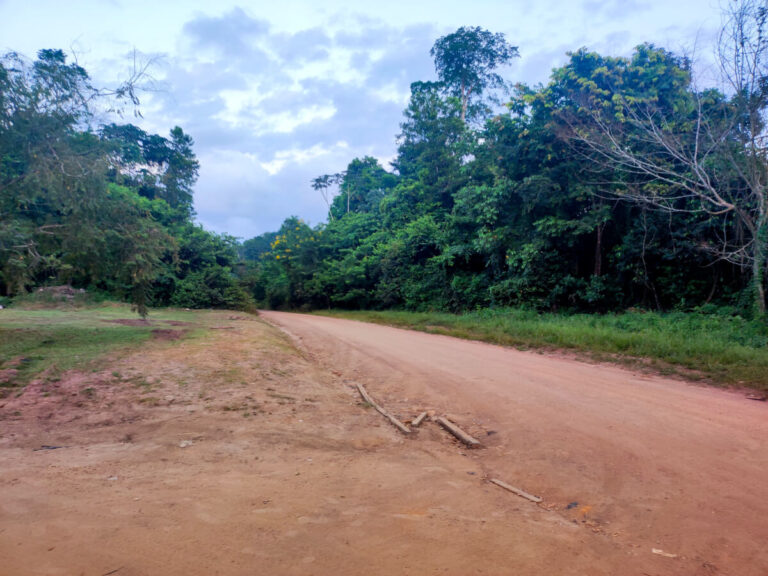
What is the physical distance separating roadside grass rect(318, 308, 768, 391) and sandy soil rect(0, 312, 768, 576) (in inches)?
55.5

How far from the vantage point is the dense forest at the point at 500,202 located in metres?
10.5

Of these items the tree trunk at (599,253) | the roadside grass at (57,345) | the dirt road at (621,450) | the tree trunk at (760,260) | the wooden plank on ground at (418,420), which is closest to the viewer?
→ the dirt road at (621,450)

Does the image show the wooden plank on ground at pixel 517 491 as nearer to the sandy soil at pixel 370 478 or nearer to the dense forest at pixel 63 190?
the sandy soil at pixel 370 478

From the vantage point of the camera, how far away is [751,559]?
9.07 feet

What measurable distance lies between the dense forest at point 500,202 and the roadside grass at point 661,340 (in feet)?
5.49

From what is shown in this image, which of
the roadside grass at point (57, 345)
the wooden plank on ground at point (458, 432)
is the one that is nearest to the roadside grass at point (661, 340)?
the wooden plank on ground at point (458, 432)

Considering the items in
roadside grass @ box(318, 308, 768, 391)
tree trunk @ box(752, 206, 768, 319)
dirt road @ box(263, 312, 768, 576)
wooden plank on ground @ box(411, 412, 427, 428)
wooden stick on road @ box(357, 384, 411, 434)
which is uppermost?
tree trunk @ box(752, 206, 768, 319)

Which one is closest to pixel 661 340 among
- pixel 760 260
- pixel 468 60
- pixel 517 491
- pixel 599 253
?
pixel 760 260

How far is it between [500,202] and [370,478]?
1887 cm

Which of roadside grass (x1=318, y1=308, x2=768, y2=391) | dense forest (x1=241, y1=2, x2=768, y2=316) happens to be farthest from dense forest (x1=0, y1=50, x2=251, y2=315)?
dense forest (x1=241, y1=2, x2=768, y2=316)

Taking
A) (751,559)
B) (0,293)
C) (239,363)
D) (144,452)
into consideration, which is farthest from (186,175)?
(751,559)

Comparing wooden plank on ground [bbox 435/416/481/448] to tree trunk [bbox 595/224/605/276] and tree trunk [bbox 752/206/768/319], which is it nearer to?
tree trunk [bbox 752/206/768/319]

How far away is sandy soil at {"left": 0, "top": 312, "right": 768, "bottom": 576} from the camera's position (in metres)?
2.66

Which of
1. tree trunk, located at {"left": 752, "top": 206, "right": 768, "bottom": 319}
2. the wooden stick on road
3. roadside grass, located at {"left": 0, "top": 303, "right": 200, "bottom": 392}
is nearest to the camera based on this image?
the wooden stick on road
